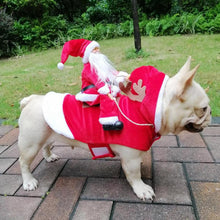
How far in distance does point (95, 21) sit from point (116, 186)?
37.8 feet

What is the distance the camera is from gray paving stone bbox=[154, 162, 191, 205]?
2.14 metres

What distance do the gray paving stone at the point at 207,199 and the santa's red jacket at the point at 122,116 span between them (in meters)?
0.65

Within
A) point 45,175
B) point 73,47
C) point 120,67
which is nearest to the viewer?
point 73,47

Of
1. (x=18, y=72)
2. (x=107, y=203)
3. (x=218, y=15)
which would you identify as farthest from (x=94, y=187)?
(x=218, y=15)

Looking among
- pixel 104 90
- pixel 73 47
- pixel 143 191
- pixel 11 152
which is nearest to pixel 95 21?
pixel 11 152

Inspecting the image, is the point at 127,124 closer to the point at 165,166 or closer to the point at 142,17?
the point at 165,166

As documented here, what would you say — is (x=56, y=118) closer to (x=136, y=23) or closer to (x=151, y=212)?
(x=151, y=212)

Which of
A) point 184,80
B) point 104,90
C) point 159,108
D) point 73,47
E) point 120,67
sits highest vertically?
point 73,47

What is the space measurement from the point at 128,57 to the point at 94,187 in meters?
5.10

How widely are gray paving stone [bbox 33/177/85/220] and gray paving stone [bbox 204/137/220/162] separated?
4.96ft

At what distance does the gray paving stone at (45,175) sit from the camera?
237 cm

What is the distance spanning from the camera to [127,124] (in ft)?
6.63

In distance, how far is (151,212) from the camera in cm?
202

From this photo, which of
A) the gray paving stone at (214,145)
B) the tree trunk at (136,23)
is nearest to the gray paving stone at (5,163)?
the gray paving stone at (214,145)
